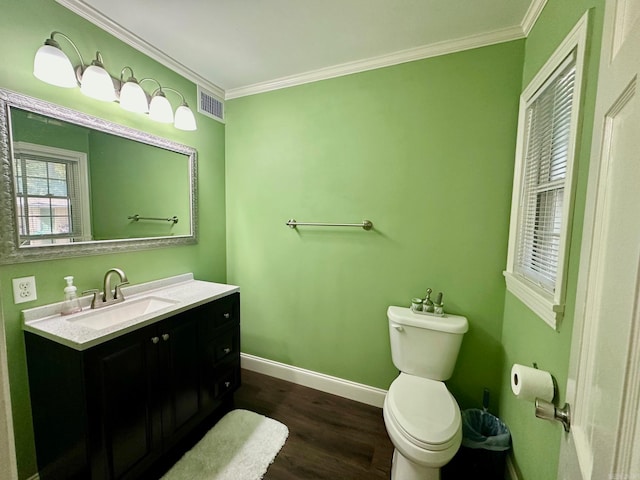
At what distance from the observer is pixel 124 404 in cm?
119

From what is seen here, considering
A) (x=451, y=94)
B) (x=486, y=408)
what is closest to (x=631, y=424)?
(x=486, y=408)

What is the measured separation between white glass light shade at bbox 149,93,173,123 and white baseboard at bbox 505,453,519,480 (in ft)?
9.36

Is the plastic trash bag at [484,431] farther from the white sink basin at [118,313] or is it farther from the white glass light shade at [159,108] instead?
the white glass light shade at [159,108]

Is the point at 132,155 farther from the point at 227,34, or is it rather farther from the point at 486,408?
the point at 486,408

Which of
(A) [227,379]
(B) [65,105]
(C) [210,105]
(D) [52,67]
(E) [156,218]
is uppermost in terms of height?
(C) [210,105]

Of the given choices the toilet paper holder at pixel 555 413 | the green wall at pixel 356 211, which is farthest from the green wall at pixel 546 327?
the toilet paper holder at pixel 555 413

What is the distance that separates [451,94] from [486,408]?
1.99 m

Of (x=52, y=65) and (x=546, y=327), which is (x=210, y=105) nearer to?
(x=52, y=65)

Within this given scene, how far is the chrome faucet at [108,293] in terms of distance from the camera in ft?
4.77

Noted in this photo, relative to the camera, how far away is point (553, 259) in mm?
1102

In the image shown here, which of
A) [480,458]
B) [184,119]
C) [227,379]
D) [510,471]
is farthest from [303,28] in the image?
[510,471]

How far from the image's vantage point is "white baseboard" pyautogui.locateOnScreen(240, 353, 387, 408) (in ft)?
6.39

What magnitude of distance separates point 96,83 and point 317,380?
2400 mm

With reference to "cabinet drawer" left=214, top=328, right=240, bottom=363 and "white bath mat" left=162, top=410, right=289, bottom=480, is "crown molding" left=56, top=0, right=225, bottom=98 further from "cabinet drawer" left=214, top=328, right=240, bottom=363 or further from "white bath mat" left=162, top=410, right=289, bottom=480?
"white bath mat" left=162, top=410, right=289, bottom=480
